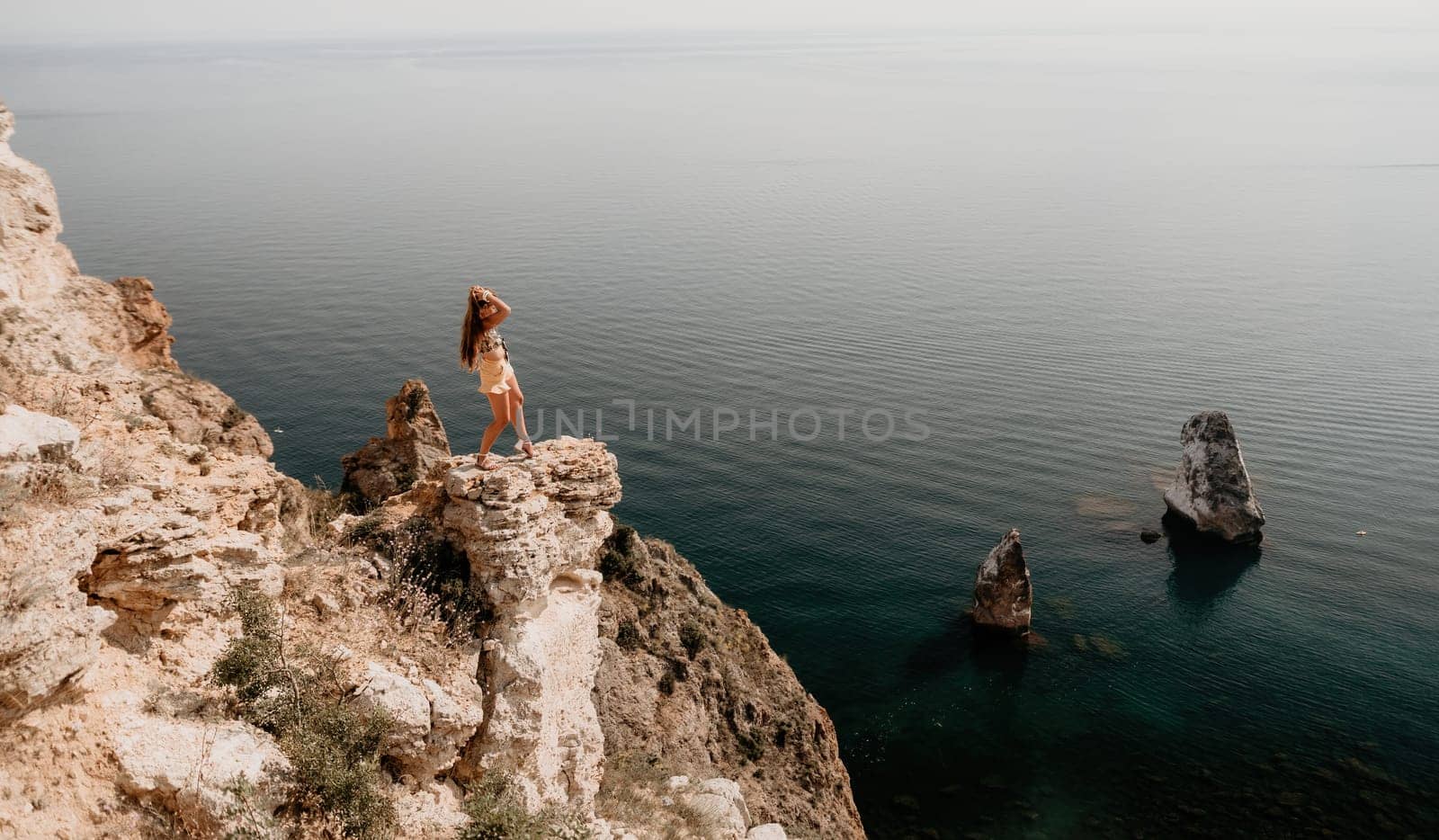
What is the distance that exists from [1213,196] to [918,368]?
92.7 metres

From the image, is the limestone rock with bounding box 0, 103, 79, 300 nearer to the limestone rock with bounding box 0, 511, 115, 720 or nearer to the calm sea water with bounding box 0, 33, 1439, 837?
the limestone rock with bounding box 0, 511, 115, 720

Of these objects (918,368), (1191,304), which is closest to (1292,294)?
(1191,304)

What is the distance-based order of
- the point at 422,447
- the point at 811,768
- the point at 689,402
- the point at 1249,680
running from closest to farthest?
the point at 811,768
the point at 422,447
the point at 1249,680
the point at 689,402

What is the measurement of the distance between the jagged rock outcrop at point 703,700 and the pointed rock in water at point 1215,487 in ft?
119

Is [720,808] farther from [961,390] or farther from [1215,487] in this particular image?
[961,390]

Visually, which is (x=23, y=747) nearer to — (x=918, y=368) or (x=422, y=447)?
(x=422, y=447)

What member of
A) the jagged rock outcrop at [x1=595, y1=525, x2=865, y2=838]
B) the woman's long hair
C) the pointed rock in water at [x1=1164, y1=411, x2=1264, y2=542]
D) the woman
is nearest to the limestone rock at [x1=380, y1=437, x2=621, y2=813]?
the woman

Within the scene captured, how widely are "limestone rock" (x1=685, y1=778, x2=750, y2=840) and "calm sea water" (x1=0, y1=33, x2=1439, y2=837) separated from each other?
13967mm

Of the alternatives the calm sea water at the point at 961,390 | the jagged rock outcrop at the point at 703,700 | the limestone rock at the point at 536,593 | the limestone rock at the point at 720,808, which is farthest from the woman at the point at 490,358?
the calm sea water at the point at 961,390

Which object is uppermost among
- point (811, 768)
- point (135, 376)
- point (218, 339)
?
point (135, 376)

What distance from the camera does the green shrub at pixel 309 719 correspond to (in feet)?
42.6

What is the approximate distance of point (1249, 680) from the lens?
41562 mm

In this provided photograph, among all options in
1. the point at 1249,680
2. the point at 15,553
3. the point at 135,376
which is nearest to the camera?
the point at 15,553

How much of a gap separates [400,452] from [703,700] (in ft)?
43.3
